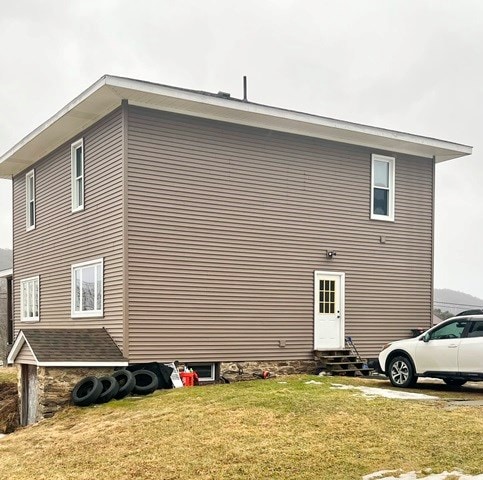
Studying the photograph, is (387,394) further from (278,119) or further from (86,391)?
(278,119)

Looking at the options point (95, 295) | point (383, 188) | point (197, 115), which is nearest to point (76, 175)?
point (95, 295)

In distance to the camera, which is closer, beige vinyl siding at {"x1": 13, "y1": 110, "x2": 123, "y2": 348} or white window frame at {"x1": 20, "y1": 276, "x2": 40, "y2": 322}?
beige vinyl siding at {"x1": 13, "y1": 110, "x2": 123, "y2": 348}

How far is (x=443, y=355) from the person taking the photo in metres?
13.5

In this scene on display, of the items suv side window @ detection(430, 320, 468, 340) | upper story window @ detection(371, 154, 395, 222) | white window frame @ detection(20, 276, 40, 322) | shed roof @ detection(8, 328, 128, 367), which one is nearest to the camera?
suv side window @ detection(430, 320, 468, 340)

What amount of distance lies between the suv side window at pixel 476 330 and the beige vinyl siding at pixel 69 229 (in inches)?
296

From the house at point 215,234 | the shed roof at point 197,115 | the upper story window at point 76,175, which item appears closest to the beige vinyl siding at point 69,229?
the house at point 215,234

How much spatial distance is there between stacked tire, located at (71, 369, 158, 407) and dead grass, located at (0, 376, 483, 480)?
779mm

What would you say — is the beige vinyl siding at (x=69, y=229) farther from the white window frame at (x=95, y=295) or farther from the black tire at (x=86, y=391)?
the black tire at (x=86, y=391)

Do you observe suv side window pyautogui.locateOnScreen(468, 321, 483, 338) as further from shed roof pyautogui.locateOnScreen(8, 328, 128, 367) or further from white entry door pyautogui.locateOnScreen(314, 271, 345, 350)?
shed roof pyautogui.locateOnScreen(8, 328, 128, 367)

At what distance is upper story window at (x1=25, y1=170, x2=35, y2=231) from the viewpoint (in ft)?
72.4

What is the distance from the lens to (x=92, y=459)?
378 inches

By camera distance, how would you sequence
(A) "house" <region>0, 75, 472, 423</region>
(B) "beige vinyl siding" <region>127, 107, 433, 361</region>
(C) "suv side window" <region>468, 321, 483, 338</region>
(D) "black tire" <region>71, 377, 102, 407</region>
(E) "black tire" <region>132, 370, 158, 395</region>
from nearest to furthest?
1. (C) "suv side window" <region>468, 321, 483, 338</region>
2. (D) "black tire" <region>71, 377, 102, 407</region>
3. (E) "black tire" <region>132, 370, 158, 395</region>
4. (A) "house" <region>0, 75, 472, 423</region>
5. (B) "beige vinyl siding" <region>127, 107, 433, 361</region>

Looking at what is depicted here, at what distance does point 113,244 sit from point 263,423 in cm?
720

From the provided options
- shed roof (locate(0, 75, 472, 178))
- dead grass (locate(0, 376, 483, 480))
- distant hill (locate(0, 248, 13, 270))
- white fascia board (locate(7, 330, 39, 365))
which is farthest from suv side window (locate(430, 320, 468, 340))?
distant hill (locate(0, 248, 13, 270))
